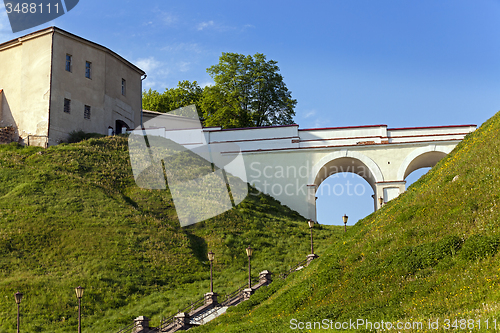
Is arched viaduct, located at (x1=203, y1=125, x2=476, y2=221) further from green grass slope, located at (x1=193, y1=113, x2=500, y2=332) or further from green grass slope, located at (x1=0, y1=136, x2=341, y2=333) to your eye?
green grass slope, located at (x1=193, y1=113, x2=500, y2=332)

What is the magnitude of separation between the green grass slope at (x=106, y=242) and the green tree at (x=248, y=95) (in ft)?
47.5

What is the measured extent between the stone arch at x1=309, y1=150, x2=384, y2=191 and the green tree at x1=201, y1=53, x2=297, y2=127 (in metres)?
11.9

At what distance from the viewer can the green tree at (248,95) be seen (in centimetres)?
5375

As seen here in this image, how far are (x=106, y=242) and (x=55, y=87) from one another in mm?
21262

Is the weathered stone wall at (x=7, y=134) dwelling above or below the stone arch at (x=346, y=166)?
above

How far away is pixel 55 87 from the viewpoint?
147 feet

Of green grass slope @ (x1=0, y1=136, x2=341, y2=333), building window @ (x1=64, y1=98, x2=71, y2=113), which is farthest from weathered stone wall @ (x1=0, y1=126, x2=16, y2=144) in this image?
building window @ (x1=64, y1=98, x2=71, y2=113)

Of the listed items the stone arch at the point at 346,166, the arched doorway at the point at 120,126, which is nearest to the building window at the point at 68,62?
the arched doorway at the point at 120,126

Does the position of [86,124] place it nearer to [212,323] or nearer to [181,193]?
[181,193]

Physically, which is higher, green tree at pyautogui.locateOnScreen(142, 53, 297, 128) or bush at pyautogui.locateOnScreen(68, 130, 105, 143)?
green tree at pyautogui.locateOnScreen(142, 53, 297, 128)

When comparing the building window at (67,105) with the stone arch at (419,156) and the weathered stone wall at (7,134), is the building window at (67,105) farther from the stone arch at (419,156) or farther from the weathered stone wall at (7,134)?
the stone arch at (419,156)

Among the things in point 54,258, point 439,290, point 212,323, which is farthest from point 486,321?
point 54,258

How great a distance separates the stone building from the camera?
44719mm

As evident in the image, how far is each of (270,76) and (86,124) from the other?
20.7m
